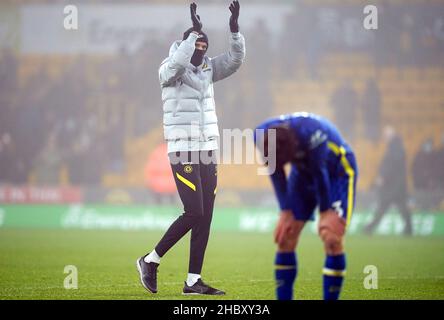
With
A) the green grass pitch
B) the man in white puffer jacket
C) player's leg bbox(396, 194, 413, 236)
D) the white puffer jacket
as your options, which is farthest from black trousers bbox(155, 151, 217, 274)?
player's leg bbox(396, 194, 413, 236)

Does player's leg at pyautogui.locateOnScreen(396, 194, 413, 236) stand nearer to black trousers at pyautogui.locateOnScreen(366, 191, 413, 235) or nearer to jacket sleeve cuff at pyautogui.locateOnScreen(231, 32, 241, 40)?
black trousers at pyautogui.locateOnScreen(366, 191, 413, 235)

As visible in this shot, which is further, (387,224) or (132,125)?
(132,125)

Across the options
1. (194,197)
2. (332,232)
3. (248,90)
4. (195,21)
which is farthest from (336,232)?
(248,90)

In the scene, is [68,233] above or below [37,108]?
below

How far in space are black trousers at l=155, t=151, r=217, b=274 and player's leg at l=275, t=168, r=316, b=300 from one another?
178 centimetres

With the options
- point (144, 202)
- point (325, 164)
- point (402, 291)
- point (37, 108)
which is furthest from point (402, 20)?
point (325, 164)

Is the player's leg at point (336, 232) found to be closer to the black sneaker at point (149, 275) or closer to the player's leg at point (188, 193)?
the player's leg at point (188, 193)

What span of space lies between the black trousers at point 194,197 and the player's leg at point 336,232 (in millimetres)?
2053

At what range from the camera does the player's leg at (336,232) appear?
6887mm

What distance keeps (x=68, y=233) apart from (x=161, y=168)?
4.21m

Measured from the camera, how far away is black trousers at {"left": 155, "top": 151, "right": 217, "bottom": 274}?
8805 mm

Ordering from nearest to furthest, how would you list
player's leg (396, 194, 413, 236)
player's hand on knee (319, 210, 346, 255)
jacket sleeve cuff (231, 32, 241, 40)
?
player's hand on knee (319, 210, 346, 255) → jacket sleeve cuff (231, 32, 241, 40) → player's leg (396, 194, 413, 236)

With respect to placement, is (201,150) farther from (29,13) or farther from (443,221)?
(29,13)

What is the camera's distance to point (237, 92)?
1025 inches
